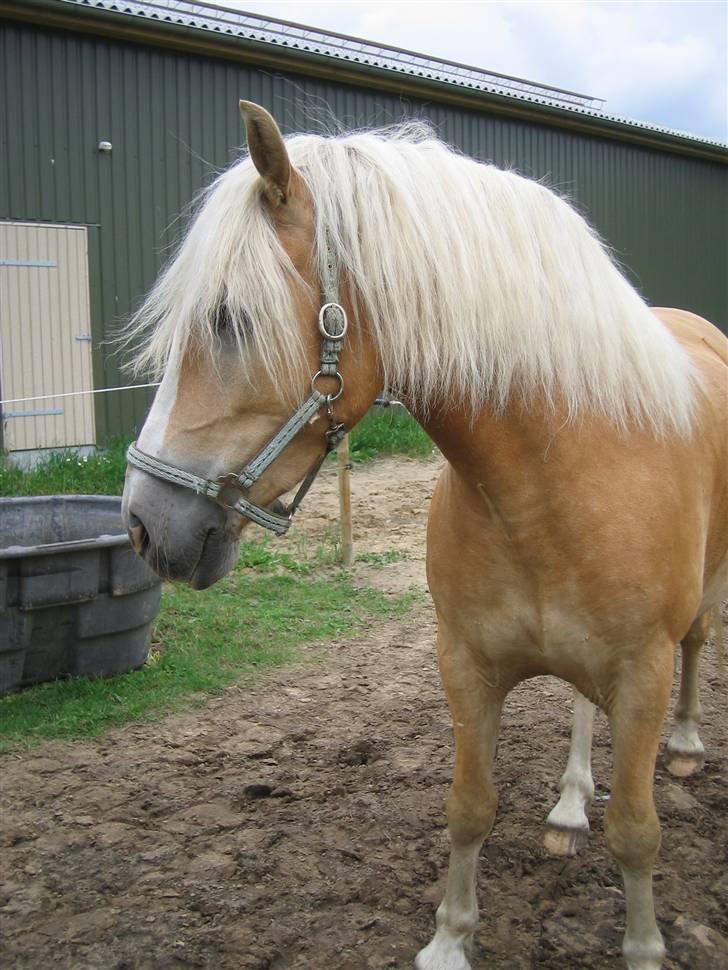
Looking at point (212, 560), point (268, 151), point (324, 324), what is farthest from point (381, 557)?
point (268, 151)

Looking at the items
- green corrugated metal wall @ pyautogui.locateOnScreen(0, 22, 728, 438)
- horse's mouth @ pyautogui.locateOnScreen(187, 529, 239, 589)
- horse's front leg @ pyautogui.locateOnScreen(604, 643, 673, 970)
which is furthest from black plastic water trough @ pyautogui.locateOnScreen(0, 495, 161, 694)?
green corrugated metal wall @ pyautogui.locateOnScreen(0, 22, 728, 438)

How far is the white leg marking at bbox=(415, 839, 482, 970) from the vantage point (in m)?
2.19

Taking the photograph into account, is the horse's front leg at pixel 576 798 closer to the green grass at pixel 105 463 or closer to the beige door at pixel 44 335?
the green grass at pixel 105 463

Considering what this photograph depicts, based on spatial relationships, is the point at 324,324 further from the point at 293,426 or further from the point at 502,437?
the point at 502,437

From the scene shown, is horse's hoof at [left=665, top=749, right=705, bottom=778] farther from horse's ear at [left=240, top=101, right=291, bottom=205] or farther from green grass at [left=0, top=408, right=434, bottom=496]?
green grass at [left=0, top=408, right=434, bottom=496]

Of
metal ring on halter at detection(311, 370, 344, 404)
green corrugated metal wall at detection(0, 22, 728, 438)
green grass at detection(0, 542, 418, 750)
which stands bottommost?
green grass at detection(0, 542, 418, 750)

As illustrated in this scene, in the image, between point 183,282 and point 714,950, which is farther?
point 714,950

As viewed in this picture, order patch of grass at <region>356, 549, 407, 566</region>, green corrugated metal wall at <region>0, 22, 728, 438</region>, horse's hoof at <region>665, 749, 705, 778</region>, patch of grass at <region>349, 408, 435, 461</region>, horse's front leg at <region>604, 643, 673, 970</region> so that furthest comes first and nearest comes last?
patch of grass at <region>349, 408, 435, 461</region>, green corrugated metal wall at <region>0, 22, 728, 438</region>, patch of grass at <region>356, 549, 407, 566</region>, horse's hoof at <region>665, 749, 705, 778</region>, horse's front leg at <region>604, 643, 673, 970</region>

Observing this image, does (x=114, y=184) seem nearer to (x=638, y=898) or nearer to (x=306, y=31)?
(x=306, y=31)

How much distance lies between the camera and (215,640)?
4.51m

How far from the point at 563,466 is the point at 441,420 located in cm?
27

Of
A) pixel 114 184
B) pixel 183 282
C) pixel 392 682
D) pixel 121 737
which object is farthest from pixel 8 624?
pixel 114 184

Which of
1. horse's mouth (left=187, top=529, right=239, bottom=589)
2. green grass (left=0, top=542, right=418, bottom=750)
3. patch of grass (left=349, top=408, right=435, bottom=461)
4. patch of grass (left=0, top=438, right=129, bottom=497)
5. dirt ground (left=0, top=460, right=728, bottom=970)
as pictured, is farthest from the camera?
patch of grass (left=349, top=408, right=435, bottom=461)

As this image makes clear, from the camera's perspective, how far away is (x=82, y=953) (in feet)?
7.13
